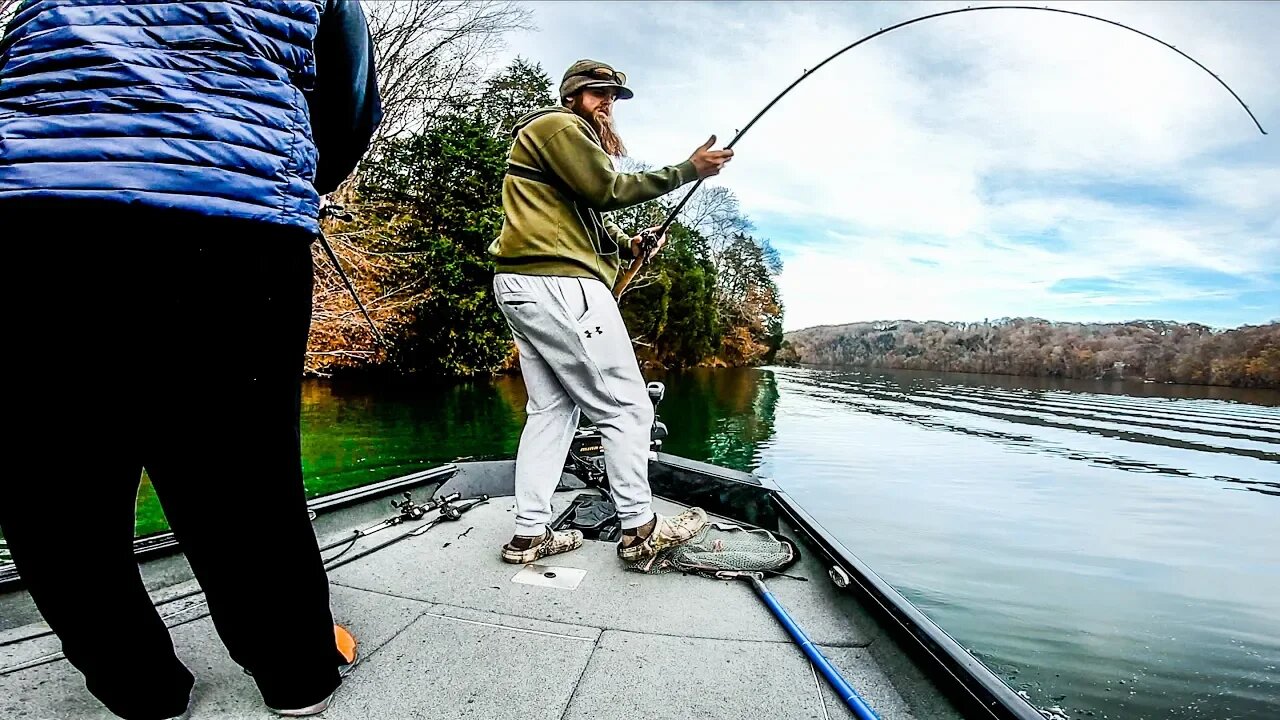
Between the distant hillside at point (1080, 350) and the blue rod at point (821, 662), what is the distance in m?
42.0

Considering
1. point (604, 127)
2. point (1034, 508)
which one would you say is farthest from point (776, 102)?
point (1034, 508)

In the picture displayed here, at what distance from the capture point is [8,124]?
101 centimetres

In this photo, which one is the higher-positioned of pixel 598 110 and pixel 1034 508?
pixel 598 110

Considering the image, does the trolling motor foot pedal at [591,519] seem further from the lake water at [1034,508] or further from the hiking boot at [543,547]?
the lake water at [1034,508]

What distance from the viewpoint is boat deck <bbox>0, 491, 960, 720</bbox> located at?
4.55 ft

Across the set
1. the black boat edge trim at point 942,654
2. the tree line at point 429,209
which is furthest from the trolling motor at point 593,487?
the tree line at point 429,209

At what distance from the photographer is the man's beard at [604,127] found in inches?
100

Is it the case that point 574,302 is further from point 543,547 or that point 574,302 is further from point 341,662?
point 341,662

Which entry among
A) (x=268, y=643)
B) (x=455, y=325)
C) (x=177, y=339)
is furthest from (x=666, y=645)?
(x=455, y=325)

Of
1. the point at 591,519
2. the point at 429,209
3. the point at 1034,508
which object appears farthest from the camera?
the point at 429,209

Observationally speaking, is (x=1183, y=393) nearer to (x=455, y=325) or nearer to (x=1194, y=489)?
(x=1194, y=489)

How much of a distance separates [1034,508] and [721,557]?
8532 mm

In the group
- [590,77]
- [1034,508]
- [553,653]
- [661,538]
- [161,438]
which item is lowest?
[1034,508]

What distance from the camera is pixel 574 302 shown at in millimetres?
2316
